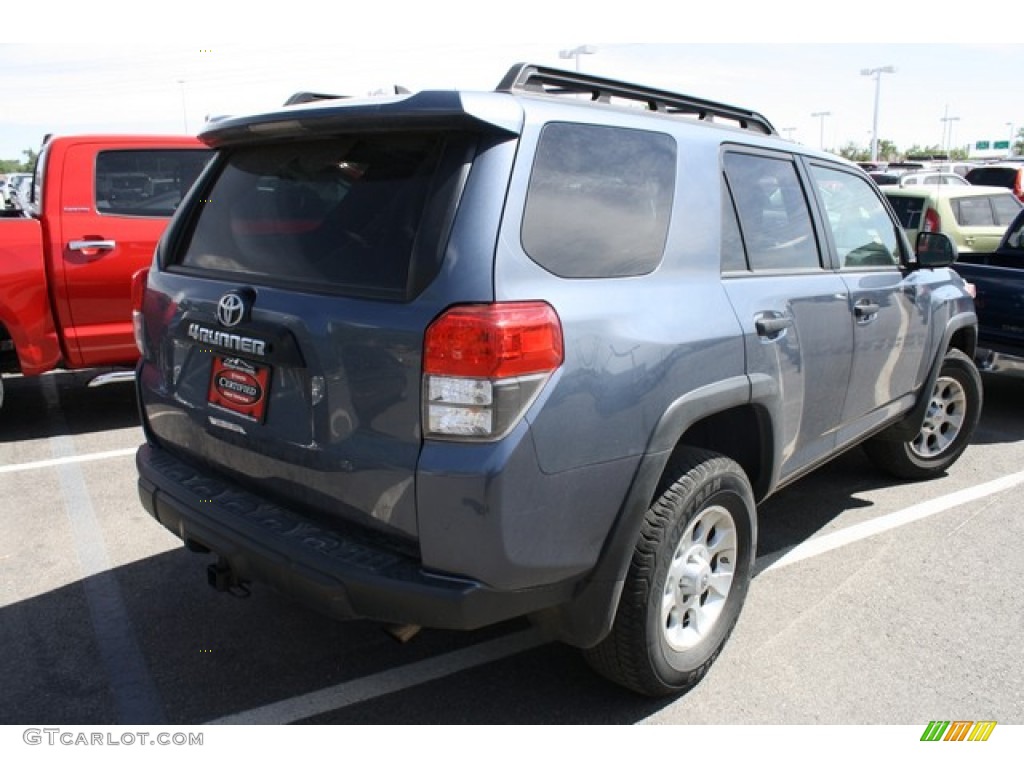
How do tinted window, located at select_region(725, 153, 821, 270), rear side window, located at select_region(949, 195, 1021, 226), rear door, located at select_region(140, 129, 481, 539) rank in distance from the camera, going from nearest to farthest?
rear door, located at select_region(140, 129, 481, 539) → tinted window, located at select_region(725, 153, 821, 270) → rear side window, located at select_region(949, 195, 1021, 226)

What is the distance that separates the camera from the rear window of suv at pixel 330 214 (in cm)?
233

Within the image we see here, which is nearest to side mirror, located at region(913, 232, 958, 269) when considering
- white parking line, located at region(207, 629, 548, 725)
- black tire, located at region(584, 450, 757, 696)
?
black tire, located at region(584, 450, 757, 696)

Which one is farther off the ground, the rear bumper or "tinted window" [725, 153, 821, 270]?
"tinted window" [725, 153, 821, 270]

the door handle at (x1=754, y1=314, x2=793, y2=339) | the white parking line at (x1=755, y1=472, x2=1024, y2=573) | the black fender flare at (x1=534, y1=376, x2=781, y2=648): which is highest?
the door handle at (x1=754, y1=314, x2=793, y2=339)

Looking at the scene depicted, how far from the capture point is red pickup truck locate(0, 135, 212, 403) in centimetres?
561

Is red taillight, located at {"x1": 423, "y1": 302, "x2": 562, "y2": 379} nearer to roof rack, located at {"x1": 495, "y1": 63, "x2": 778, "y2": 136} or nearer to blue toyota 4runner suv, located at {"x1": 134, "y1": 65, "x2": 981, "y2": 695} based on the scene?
blue toyota 4runner suv, located at {"x1": 134, "y1": 65, "x2": 981, "y2": 695}

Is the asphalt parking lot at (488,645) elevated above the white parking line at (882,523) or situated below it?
above

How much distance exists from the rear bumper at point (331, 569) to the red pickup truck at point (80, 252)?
12.0 feet

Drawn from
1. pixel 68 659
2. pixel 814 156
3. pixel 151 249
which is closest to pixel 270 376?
pixel 68 659

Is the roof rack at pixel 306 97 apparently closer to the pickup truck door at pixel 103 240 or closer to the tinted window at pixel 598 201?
the tinted window at pixel 598 201

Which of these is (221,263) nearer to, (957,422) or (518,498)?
(518,498)

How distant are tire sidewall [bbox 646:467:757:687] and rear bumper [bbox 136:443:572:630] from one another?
0.37m

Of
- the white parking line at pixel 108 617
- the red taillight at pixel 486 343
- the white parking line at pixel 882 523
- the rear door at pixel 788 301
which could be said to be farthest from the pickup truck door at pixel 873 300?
the white parking line at pixel 108 617
